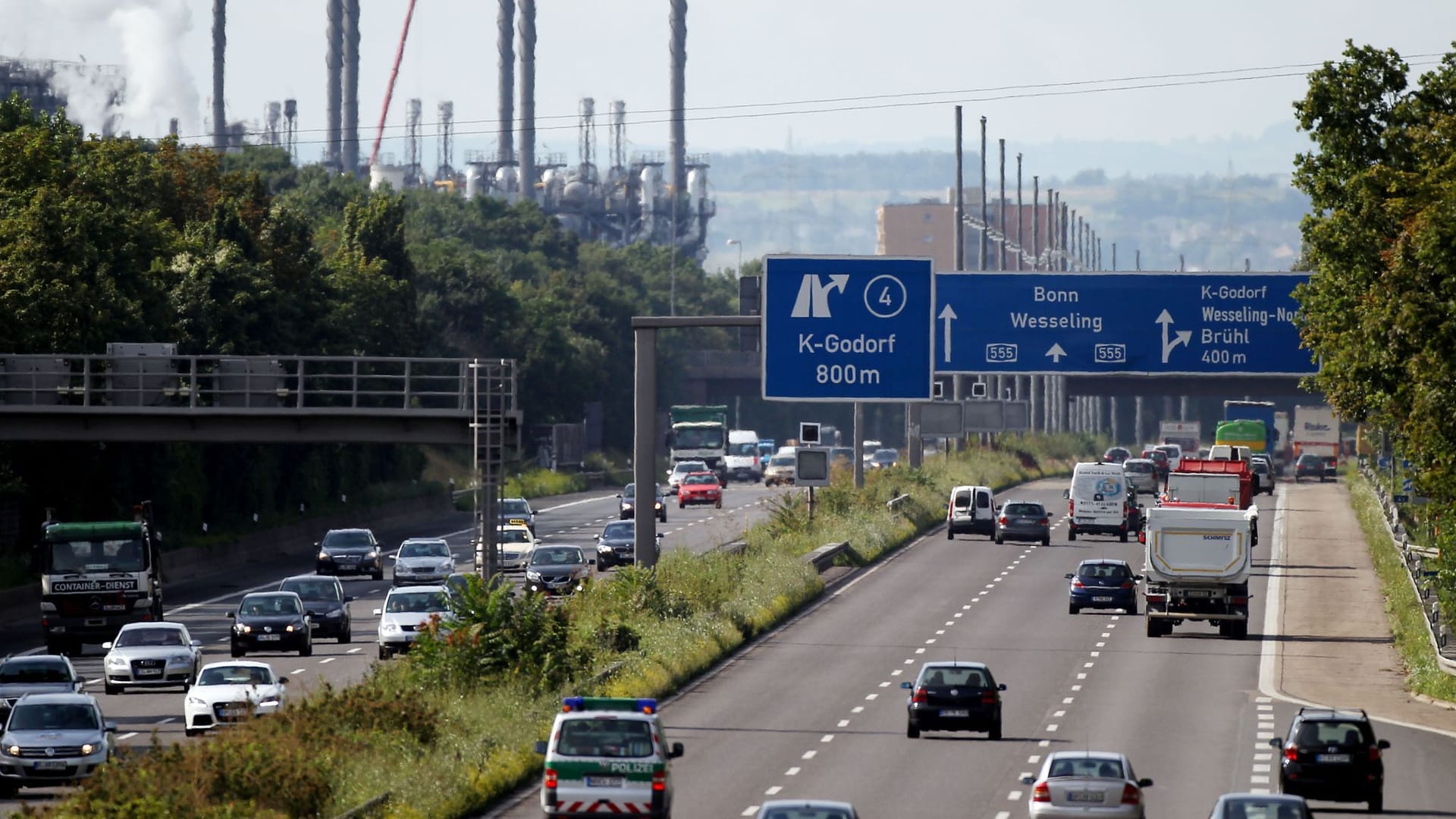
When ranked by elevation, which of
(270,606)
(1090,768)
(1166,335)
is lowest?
(270,606)

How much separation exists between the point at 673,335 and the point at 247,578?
338 ft

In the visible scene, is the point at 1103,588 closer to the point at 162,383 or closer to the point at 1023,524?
the point at 1023,524

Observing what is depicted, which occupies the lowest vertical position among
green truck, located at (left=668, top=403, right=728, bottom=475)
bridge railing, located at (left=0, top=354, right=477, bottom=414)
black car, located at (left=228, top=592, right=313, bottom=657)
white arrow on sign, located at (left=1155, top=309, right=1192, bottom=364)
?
black car, located at (left=228, top=592, right=313, bottom=657)

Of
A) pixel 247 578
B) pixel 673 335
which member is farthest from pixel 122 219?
pixel 673 335

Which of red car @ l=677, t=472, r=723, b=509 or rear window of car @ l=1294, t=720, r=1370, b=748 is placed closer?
rear window of car @ l=1294, t=720, r=1370, b=748

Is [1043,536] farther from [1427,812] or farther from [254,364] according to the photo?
[1427,812]

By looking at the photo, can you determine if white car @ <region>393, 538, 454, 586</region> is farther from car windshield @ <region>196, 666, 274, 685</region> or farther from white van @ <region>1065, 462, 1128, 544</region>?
car windshield @ <region>196, 666, 274, 685</region>

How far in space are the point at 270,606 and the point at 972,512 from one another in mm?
34753

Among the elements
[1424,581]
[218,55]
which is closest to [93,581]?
[1424,581]

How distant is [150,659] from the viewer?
41281 mm

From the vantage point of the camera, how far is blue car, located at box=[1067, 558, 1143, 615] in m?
54.8

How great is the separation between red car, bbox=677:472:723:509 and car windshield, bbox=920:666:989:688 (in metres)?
62.3

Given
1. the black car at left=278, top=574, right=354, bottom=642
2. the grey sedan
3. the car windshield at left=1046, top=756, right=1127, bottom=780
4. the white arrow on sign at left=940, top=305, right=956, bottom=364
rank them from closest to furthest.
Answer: the car windshield at left=1046, top=756, right=1127, bottom=780 → the black car at left=278, top=574, right=354, bottom=642 → the white arrow on sign at left=940, top=305, right=956, bottom=364 → the grey sedan

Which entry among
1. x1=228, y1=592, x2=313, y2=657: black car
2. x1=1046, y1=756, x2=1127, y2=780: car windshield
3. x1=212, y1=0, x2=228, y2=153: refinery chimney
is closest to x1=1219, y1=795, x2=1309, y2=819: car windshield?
x1=1046, y1=756, x2=1127, y2=780: car windshield
